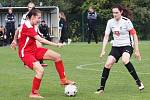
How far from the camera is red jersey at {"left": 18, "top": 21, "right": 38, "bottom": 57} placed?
471 inches

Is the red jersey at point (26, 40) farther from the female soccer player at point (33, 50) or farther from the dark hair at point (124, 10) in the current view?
the dark hair at point (124, 10)

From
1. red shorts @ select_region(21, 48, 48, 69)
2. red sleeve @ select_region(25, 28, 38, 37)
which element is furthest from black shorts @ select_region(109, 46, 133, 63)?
red sleeve @ select_region(25, 28, 38, 37)

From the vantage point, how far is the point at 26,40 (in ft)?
39.5

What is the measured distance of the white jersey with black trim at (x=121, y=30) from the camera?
1250cm

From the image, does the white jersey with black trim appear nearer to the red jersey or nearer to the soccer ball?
the soccer ball

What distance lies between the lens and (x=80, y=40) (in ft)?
134

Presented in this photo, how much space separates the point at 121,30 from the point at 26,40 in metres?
2.24

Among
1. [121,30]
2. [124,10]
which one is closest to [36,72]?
[121,30]

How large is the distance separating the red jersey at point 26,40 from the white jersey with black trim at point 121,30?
186cm

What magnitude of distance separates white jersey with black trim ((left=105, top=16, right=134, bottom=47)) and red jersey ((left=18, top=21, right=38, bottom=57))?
73.3 inches

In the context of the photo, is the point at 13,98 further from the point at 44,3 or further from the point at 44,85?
the point at 44,3

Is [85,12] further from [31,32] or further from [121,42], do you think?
[31,32]

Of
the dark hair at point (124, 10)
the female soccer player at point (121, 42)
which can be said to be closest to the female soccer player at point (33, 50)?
the female soccer player at point (121, 42)

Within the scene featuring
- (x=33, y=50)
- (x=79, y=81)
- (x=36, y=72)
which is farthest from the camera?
(x=79, y=81)
